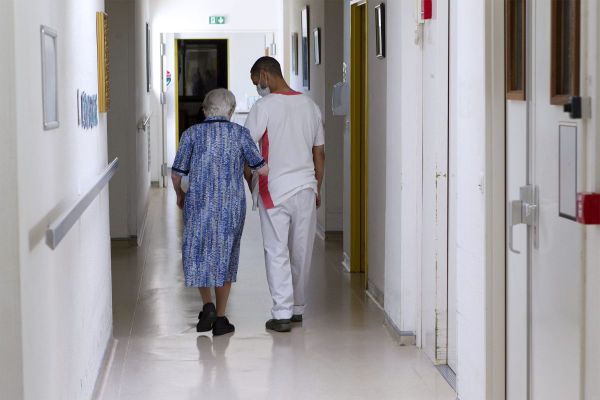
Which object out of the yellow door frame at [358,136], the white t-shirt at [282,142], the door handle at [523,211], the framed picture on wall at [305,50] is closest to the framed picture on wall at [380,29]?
the white t-shirt at [282,142]

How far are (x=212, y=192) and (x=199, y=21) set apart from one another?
35.7ft

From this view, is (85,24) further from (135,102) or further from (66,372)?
(135,102)

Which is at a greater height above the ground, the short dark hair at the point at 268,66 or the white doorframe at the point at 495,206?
the short dark hair at the point at 268,66

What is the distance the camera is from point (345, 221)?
9.01 m

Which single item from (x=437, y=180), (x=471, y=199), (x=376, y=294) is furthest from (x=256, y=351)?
(x=471, y=199)

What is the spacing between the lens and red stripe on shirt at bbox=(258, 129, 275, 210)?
6.57 meters

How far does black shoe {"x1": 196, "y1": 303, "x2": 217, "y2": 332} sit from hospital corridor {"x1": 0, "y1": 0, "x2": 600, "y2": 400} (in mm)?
12

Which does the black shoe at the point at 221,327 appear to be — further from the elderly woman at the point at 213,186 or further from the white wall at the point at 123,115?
the white wall at the point at 123,115

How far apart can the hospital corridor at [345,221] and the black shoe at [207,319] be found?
1 centimetres

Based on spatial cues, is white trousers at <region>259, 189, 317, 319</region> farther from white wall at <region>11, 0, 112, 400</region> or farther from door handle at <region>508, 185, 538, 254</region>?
door handle at <region>508, 185, 538, 254</region>

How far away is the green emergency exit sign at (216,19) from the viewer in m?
16.9

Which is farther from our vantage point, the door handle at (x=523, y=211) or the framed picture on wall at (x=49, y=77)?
the door handle at (x=523, y=211)

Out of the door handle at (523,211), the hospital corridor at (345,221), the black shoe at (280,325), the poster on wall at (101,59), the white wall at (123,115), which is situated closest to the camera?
the hospital corridor at (345,221)

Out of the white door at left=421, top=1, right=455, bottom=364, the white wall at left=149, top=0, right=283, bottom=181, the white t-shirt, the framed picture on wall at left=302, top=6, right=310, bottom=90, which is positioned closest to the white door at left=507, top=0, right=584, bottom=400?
the white door at left=421, top=1, right=455, bottom=364
